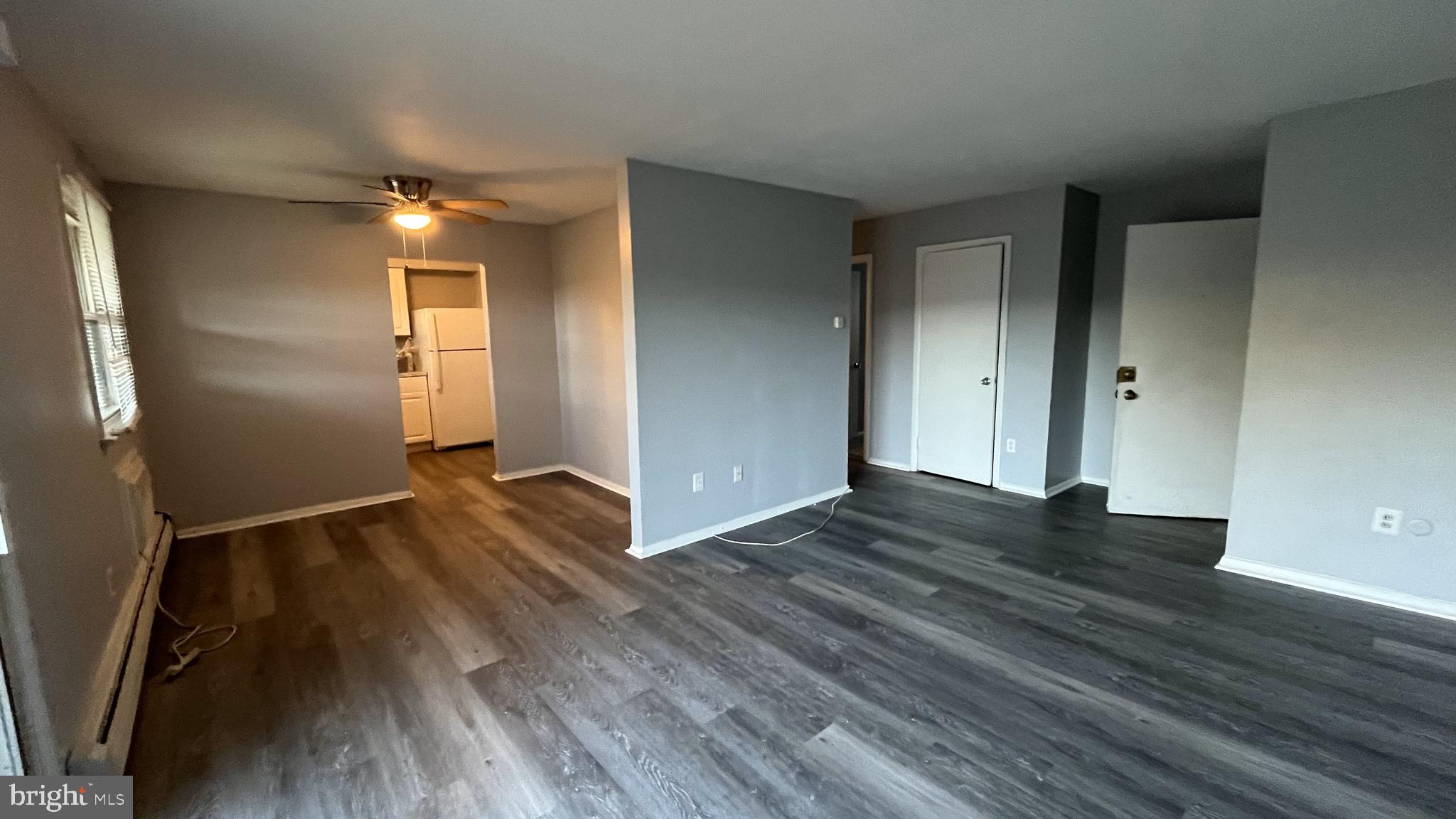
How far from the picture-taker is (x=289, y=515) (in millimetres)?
4262

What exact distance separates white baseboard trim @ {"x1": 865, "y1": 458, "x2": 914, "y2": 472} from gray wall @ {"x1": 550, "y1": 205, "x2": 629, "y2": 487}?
243 centimetres

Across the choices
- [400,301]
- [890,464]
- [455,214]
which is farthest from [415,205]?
[890,464]

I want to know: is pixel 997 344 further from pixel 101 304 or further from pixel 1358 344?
pixel 101 304

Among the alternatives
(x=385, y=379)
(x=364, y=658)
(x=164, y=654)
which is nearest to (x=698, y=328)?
(x=364, y=658)

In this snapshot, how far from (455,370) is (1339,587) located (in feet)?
24.1

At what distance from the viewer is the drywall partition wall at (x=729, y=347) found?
11.2 feet

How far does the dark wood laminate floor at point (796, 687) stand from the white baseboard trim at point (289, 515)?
529 millimetres

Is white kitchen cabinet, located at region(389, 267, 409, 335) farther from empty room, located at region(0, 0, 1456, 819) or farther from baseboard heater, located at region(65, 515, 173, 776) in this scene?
baseboard heater, located at region(65, 515, 173, 776)

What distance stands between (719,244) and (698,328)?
57 centimetres

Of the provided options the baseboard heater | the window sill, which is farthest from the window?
the baseboard heater

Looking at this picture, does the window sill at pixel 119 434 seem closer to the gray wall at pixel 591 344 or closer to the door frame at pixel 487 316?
the door frame at pixel 487 316

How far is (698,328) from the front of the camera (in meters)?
3.63

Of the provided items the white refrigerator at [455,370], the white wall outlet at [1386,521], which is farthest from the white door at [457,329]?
the white wall outlet at [1386,521]

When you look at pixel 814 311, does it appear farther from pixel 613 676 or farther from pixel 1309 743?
pixel 1309 743
